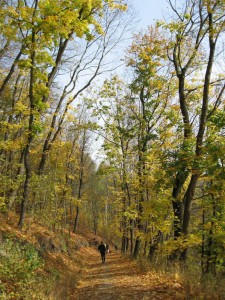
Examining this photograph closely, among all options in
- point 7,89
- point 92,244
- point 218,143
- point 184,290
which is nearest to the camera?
point 218,143

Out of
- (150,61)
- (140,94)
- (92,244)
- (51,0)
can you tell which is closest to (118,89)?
(140,94)

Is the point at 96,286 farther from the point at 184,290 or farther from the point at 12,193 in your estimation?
the point at 12,193

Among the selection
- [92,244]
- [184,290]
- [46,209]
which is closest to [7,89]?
[46,209]

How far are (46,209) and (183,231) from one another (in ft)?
35.4

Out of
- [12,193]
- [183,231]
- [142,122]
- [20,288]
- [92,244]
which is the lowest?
[92,244]

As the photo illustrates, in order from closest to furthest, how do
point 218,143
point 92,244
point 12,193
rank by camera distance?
point 218,143 → point 12,193 → point 92,244

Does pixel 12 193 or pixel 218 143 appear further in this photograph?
pixel 12 193

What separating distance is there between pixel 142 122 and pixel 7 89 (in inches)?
445

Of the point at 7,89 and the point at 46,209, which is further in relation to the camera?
the point at 7,89

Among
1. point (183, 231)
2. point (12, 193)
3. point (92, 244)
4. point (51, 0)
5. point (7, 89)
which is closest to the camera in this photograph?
point (51, 0)

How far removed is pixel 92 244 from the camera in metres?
43.7

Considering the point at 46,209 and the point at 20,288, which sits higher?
the point at 46,209

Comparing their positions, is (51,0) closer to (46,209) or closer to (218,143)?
(218,143)

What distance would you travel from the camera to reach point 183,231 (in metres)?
10.9
